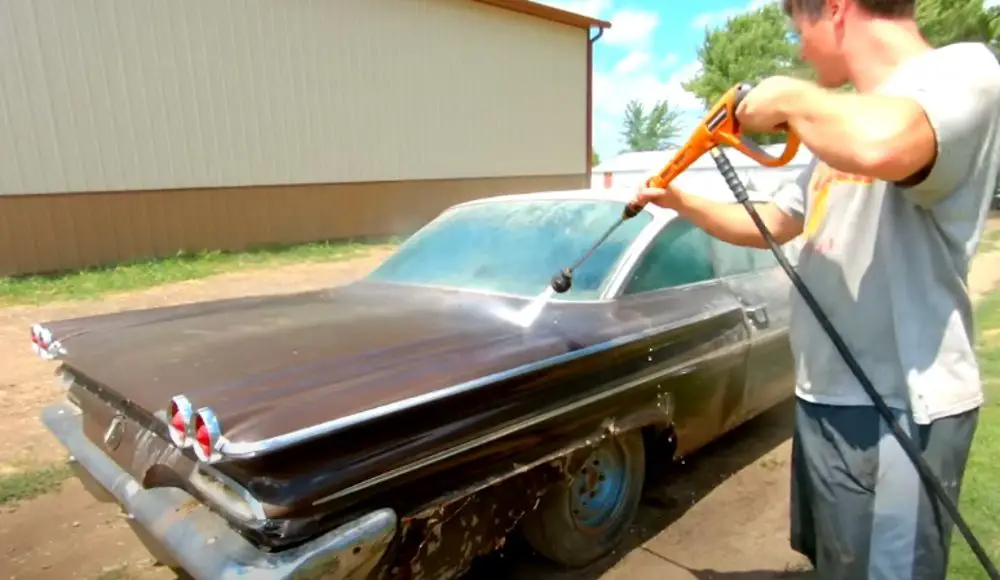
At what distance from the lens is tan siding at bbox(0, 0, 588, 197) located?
9.31 metres

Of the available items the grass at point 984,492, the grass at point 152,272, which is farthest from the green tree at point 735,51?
the grass at point 984,492

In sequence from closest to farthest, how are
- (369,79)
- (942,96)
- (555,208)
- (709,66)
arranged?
1. (942,96)
2. (555,208)
3. (369,79)
4. (709,66)

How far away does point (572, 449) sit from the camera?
235 cm

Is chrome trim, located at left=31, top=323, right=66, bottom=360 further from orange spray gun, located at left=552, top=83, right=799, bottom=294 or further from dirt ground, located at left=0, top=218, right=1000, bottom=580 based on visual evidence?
orange spray gun, located at left=552, top=83, right=799, bottom=294

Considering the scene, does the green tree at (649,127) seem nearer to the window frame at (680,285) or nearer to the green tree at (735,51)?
the green tree at (735,51)

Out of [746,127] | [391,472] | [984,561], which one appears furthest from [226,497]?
[984,561]

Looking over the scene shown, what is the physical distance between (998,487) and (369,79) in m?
12.0

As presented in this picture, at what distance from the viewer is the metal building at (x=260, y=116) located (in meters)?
9.34

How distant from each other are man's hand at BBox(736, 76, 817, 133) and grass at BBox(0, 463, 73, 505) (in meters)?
3.29

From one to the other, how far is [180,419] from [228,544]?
365 millimetres

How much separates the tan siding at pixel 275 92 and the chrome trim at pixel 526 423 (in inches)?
384

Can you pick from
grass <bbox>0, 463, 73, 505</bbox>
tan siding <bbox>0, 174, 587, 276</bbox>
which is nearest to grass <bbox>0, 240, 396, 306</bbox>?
tan siding <bbox>0, 174, 587, 276</bbox>

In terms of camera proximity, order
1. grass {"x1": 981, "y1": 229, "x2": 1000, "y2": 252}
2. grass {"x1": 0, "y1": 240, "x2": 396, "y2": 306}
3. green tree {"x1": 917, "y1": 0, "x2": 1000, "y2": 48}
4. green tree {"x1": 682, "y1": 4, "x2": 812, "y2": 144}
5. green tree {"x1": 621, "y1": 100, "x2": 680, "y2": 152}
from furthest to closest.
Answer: green tree {"x1": 621, "y1": 100, "x2": 680, "y2": 152} → green tree {"x1": 682, "y1": 4, "x2": 812, "y2": 144} → green tree {"x1": 917, "y1": 0, "x2": 1000, "y2": 48} → grass {"x1": 981, "y1": 229, "x2": 1000, "y2": 252} → grass {"x1": 0, "y1": 240, "x2": 396, "y2": 306}

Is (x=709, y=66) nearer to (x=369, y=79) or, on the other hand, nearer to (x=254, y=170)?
(x=369, y=79)
